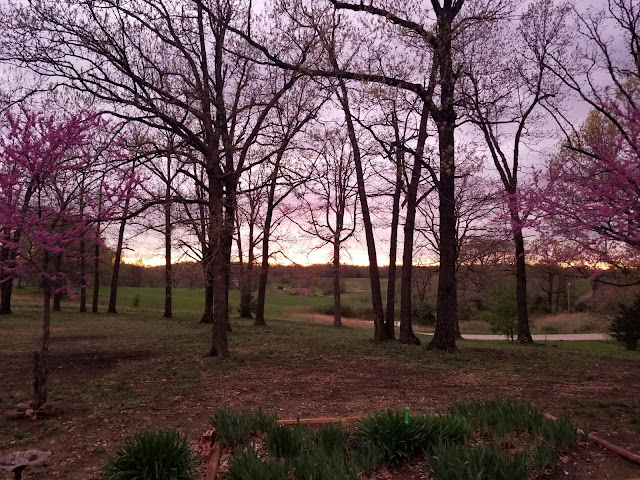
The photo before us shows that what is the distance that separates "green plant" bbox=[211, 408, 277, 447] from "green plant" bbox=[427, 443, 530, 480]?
5.48 ft

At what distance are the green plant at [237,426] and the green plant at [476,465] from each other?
65.7 inches

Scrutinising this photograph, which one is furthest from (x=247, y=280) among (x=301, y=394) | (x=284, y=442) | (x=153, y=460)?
(x=153, y=460)

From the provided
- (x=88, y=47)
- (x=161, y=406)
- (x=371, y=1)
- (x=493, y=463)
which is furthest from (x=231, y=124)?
(x=493, y=463)

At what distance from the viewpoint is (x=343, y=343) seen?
583 inches

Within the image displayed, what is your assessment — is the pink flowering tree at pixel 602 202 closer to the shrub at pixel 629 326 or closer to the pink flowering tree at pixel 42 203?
the pink flowering tree at pixel 42 203

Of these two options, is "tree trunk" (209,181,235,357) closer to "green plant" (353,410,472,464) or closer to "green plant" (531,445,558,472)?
"green plant" (353,410,472,464)

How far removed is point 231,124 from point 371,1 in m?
5.23

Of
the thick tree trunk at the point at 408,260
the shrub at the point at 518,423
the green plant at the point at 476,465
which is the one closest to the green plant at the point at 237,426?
the green plant at the point at 476,465

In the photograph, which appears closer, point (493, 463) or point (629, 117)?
point (493, 463)

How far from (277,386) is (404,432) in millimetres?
4507

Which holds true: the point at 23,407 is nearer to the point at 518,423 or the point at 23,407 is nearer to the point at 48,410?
the point at 48,410

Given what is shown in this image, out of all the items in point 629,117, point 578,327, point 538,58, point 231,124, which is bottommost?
point 578,327

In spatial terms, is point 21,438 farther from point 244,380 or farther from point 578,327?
point 578,327

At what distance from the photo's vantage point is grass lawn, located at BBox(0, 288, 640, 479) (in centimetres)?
534
